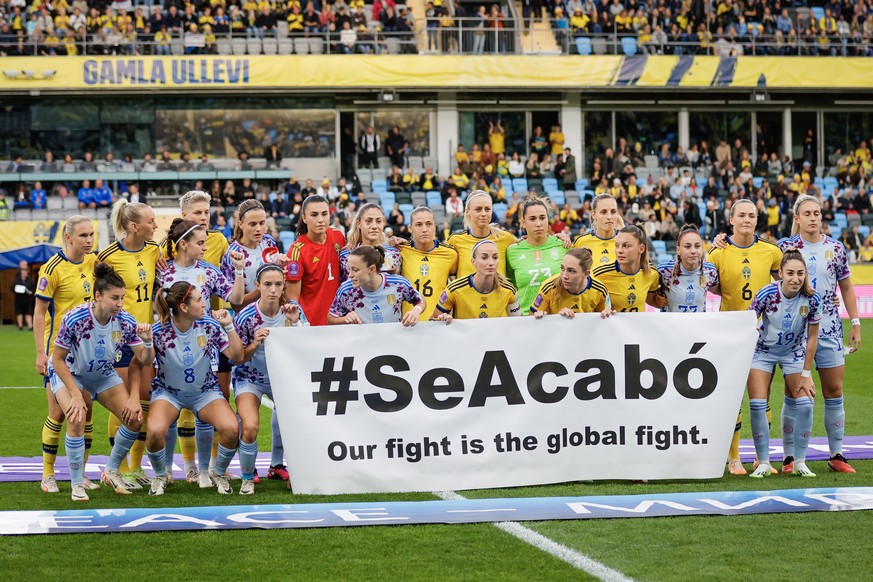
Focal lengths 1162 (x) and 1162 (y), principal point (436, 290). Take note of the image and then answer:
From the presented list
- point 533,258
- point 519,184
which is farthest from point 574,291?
point 519,184

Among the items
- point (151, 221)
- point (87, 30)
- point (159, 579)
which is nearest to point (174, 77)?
point (87, 30)

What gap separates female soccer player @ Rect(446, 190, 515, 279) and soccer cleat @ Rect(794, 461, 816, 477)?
254 centimetres

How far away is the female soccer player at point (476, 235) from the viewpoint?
8688 mm

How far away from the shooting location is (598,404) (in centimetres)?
783

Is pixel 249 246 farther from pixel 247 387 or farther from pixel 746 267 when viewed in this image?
pixel 746 267

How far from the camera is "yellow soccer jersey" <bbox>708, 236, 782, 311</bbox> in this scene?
867 centimetres

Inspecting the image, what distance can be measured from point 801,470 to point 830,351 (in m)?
0.90

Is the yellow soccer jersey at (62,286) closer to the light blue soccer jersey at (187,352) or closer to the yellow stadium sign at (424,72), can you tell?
the light blue soccer jersey at (187,352)

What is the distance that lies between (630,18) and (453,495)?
29.5 m

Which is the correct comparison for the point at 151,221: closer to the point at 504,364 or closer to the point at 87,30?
the point at 504,364

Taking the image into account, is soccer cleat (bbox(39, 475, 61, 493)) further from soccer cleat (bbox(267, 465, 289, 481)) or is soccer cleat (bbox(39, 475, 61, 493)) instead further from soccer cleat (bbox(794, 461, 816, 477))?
soccer cleat (bbox(794, 461, 816, 477))

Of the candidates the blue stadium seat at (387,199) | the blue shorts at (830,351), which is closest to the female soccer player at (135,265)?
the blue shorts at (830,351)

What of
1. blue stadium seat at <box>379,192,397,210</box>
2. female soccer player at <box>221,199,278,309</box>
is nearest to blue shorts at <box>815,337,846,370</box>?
female soccer player at <box>221,199,278,309</box>

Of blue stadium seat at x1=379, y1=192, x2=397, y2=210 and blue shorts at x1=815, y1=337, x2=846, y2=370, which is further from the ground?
blue stadium seat at x1=379, y1=192, x2=397, y2=210
